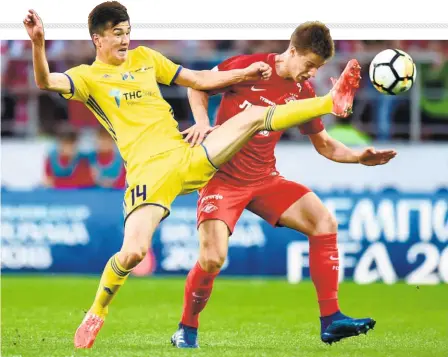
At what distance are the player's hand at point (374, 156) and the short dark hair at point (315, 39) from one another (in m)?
0.72

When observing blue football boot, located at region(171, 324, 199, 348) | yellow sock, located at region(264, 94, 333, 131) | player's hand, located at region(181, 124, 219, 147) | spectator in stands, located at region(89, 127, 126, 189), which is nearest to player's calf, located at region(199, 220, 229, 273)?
blue football boot, located at region(171, 324, 199, 348)

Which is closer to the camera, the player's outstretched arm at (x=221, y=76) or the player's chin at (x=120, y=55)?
the player's chin at (x=120, y=55)

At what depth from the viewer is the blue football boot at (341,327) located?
7.40 meters

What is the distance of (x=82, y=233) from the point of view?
13688mm

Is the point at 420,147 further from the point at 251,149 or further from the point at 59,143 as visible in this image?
the point at 251,149

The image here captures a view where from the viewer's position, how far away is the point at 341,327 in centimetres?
759

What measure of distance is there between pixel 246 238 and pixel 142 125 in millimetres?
6072

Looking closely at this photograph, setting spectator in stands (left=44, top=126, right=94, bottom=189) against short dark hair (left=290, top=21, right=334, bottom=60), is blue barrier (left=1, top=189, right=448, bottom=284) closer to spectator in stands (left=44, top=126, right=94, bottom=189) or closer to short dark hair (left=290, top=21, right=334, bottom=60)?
spectator in stands (left=44, top=126, right=94, bottom=189)

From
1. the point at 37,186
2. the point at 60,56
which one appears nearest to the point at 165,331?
the point at 37,186

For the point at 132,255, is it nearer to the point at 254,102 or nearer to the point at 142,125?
the point at 142,125

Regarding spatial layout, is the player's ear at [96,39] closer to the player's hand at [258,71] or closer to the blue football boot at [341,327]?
the player's hand at [258,71]

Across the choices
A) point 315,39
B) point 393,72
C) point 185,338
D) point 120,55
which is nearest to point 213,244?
point 185,338

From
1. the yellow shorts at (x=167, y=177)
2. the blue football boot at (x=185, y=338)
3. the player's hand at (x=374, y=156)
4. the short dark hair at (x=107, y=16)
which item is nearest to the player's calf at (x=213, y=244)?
the yellow shorts at (x=167, y=177)

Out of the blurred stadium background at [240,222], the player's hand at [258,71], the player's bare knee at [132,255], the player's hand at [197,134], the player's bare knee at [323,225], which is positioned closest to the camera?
the player's bare knee at [132,255]
